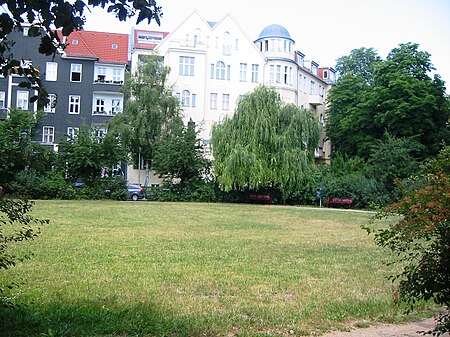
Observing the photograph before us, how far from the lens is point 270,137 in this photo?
39.2 meters

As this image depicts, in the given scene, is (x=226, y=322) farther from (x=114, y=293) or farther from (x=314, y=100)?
(x=314, y=100)

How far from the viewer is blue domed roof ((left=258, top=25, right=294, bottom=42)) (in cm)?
5841

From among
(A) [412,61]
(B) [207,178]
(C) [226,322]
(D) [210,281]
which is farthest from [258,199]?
(C) [226,322]

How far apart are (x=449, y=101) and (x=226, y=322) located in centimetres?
4798

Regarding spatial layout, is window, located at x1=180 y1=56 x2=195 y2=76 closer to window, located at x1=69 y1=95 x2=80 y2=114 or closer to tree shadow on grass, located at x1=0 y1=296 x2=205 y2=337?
window, located at x1=69 y1=95 x2=80 y2=114

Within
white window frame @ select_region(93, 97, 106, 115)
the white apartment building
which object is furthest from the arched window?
white window frame @ select_region(93, 97, 106, 115)

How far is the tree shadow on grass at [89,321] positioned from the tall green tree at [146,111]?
3956 cm

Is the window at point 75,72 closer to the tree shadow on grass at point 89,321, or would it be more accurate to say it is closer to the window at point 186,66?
the window at point 186,66

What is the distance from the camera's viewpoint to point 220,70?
5416cm

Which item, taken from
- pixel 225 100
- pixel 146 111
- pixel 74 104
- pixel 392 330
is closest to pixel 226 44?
pixel 225 100

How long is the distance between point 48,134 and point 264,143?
24346mm

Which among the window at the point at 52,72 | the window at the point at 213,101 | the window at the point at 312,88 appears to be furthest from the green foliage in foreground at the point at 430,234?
the window at the point at 312,88

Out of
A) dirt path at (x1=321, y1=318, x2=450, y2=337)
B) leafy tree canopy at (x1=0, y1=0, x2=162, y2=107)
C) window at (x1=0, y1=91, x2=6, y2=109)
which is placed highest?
window at (x1=0, y1=91, x2=6, y2=109)

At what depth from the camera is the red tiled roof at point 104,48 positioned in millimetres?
52688
